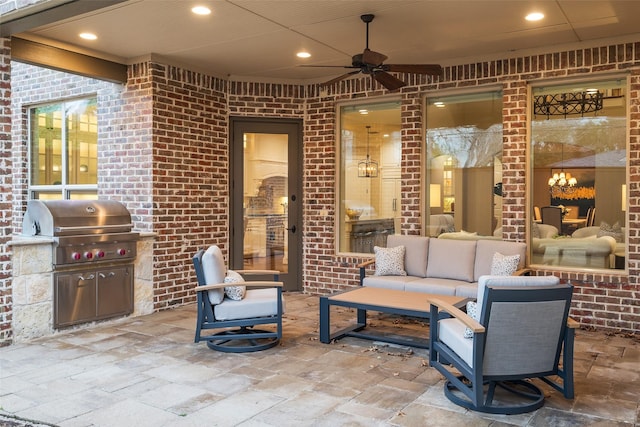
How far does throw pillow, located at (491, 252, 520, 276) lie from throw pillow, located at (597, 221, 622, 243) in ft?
3.70

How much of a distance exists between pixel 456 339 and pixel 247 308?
6.55ft

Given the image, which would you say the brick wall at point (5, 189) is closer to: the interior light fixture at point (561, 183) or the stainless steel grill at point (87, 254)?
the stainless steel grill at point (87, 254)

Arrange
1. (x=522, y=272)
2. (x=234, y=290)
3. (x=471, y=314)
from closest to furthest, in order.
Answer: (x=471, y=314) → (x=234, y=290) → (x=522, y=272)

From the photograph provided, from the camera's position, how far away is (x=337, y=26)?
5.33 metres

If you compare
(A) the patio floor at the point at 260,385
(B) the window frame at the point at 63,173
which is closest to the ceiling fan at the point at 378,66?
(A) the patio floor at the point at 260,385

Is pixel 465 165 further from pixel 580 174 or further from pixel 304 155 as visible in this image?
pixel 304 155

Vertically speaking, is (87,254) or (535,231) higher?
(535,231)

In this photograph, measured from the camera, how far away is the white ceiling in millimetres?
4797

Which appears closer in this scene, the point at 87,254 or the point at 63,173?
the point at 87,254

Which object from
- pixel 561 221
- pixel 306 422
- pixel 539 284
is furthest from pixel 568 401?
pixel 561 221

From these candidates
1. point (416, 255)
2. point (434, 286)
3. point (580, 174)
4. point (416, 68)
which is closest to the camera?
point (416, 68)

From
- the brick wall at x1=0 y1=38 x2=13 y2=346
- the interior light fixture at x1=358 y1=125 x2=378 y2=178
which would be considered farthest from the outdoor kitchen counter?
the interior light fixture at x1=358 y1=125 x2=378 y2=178

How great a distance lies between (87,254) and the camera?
5590mm

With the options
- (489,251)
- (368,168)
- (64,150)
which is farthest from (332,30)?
(64,150)
